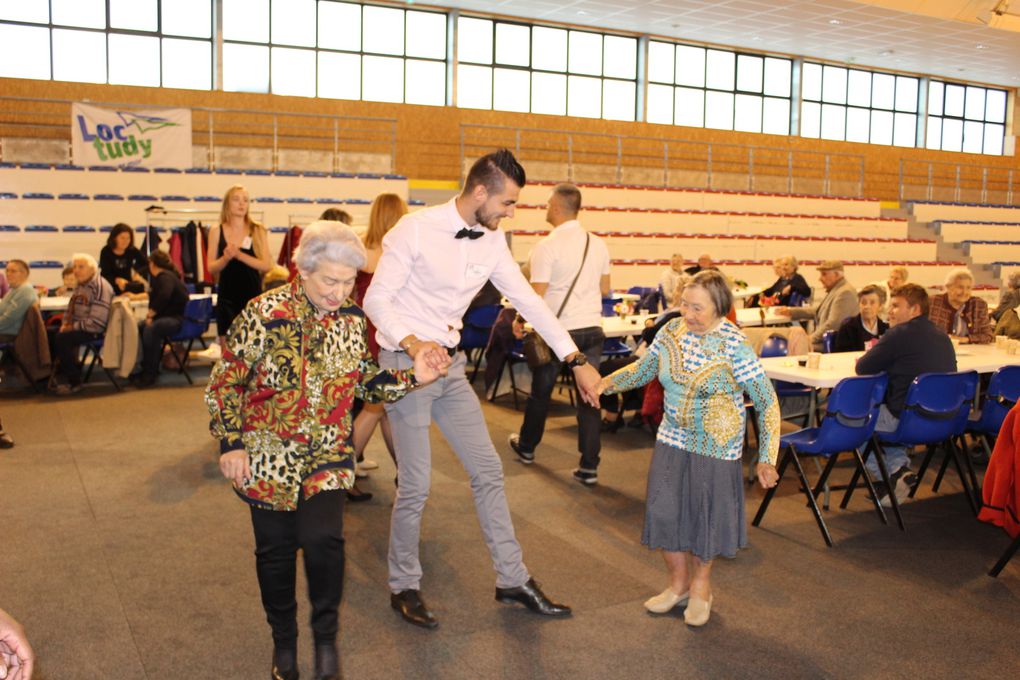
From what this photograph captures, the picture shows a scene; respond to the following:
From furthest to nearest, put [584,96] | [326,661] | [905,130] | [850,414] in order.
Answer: [905,130] → [584,96] → [850,414] → [326,661]

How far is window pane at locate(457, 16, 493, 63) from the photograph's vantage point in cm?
1767

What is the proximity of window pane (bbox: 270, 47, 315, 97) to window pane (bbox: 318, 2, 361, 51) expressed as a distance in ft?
1.28

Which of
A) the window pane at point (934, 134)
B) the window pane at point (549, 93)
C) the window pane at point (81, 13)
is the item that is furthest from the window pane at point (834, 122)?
the window pane at point (81, 13)

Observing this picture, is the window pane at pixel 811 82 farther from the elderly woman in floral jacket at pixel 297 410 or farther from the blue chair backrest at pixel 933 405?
the elderly woman in floral jacket at pixel 297 410

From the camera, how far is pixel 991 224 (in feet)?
65.0

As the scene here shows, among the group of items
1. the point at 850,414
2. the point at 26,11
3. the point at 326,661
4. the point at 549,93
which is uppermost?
the point at 26,11

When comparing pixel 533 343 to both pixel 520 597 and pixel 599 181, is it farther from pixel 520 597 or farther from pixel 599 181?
pixel 599 181

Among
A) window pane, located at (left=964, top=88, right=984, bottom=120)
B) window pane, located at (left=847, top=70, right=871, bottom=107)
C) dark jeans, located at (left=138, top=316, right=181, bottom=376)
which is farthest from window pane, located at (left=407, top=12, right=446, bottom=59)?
window pane, located at (left=964, top=88, right=984, bottom=120)

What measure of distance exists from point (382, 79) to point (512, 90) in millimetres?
2586

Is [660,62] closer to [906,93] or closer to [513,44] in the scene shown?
[513,44]

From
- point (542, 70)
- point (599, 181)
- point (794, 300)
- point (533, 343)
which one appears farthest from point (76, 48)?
point (533, 343)

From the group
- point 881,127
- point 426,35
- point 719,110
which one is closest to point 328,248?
point 426,35

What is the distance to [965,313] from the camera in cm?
696

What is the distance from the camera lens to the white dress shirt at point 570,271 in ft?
17.3
